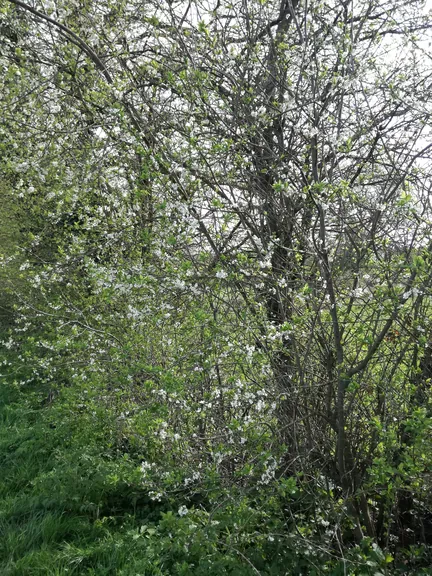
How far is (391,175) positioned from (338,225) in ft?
1.41

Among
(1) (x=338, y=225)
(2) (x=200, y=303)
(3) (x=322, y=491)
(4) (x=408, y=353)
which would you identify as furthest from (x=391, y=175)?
(3) (x=322, y=491)

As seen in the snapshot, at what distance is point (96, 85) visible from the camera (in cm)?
424

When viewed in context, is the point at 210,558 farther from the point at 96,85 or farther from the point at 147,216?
the point at 96,85

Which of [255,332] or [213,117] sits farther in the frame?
[213,117]

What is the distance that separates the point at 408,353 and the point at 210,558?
1.60 metres

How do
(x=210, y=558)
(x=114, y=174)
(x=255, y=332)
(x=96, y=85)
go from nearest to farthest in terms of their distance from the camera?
(x=210, y=558), (x=255, y=332), (x=96, y=85), (x=114, y=174)

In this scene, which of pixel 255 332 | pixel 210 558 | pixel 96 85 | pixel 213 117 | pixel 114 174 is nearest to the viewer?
pixel 210 558

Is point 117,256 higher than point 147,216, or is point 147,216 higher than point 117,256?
point 147,216

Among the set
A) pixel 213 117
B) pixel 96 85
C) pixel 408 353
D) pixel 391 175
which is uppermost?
pixel 96 85

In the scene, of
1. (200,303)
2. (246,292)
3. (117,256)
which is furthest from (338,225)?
(117,256)

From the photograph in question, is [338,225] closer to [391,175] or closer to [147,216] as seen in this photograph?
[391,175]

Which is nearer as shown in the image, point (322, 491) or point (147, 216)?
point (322, 491)

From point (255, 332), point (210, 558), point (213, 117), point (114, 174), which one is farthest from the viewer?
point (114, 174)

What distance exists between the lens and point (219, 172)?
3684 mm
